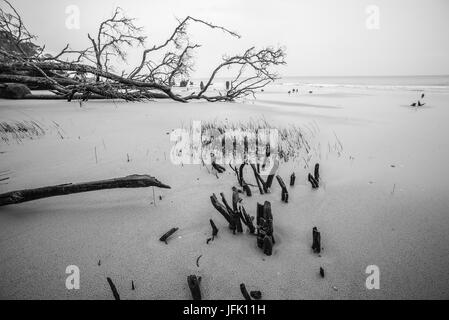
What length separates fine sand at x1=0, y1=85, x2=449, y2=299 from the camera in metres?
1.37

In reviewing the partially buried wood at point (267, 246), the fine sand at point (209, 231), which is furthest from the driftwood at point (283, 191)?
the partially buried wood at point (267, 246)

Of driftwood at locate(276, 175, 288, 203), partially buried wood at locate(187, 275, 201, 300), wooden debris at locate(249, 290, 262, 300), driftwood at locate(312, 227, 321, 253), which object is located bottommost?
wooden debris at locate(249, 290, 262, 300)

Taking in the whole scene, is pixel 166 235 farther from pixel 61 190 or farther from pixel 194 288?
pixel 61 190

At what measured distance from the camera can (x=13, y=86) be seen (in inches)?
338

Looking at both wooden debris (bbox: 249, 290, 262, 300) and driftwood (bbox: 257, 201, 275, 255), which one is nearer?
wooden debris (bbox: 249, 290, 262, 300)

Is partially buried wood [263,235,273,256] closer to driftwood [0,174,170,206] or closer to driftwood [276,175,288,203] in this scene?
driftwood [276,175,288,203]

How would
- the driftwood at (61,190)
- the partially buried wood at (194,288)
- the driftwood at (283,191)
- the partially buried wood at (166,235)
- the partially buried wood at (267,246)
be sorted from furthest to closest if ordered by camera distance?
the driftwood at (283,191), the driftwood at (61,190), the partially buried wood at (166,235), the partially buried wood at (267,246), the partially buried wood at (194,288)

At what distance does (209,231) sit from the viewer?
1.79m

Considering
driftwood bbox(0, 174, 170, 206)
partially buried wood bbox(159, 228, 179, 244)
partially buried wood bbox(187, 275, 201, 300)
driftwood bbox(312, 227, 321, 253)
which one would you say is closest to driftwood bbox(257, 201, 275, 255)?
driftwood bbox(312, 227, 321, 253)

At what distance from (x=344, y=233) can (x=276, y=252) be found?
1.98 feet

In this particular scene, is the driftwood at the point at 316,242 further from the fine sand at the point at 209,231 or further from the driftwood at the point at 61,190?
the driftwood at the point at 61,190

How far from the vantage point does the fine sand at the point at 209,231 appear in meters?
1.37

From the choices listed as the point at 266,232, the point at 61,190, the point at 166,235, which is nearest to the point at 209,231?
the point at 166,235

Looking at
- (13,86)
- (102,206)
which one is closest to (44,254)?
(102,206)
